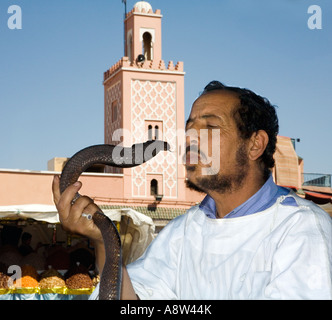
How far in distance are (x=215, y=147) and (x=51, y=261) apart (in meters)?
6.48

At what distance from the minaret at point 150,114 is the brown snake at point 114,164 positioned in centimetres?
2369

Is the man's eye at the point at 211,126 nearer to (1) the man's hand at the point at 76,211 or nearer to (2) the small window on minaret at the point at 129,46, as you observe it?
(1) the man's hand at the point at 76,211

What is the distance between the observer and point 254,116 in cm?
180

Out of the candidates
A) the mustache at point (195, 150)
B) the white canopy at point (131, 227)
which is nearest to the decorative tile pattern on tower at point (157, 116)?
the white canopy at point (131, 227)

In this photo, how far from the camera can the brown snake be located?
144 centimetres

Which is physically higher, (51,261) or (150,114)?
(150,114)

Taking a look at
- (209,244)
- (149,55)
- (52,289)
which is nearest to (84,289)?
(52,289)

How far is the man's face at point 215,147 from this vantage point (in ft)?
5.51

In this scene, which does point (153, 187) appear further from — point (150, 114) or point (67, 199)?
point (67, 199)

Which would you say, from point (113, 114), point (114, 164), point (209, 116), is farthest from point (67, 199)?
point (113, 114)

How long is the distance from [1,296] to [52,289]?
591 millimetres

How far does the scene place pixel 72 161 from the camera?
1601mm

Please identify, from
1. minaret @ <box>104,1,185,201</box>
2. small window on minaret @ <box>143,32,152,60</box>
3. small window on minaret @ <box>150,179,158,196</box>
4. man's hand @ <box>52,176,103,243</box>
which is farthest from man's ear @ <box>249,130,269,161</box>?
small window on minaret @ <box>143,32,152,60</box>

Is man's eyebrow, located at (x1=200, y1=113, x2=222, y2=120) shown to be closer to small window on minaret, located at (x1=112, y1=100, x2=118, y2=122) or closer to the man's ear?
the man's ear
